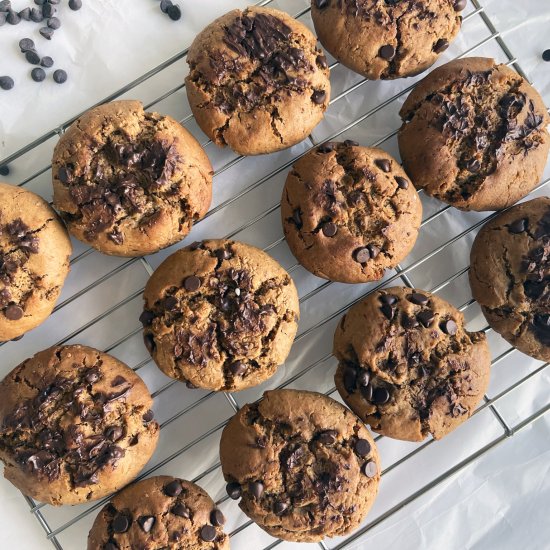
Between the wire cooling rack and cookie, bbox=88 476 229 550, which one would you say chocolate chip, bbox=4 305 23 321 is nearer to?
the wire cooling rack

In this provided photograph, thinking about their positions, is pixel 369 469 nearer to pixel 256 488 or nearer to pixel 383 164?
pixel 256 488

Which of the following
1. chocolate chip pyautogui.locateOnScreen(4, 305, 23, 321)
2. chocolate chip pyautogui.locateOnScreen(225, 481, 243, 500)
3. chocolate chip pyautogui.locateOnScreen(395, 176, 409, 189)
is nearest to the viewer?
chocolate chip pyautogui.locateOnScreen(4, 305, 23, 321)

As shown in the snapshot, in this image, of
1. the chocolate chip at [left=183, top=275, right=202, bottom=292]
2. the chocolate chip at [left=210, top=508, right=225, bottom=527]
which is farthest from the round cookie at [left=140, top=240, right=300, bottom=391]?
the chocolate chip at [left=210, top=508, right=225, bottom=527]

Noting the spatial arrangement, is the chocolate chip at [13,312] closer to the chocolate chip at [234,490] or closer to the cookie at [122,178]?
the cookie at [122,178]

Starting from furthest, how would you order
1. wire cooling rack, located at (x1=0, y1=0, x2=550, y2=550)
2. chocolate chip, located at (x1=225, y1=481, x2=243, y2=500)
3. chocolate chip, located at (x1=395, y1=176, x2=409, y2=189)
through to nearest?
wire cooling rack, located at (x1=0, y1=0, x2=550, y2=550) → chocolate chip, located at (x1=395, y1=176, x2=409, y2=189) → chocolate chip, located at (x1=225, y1=481, x2=243, y2=500)

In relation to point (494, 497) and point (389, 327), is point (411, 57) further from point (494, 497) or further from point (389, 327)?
point (494, 497)

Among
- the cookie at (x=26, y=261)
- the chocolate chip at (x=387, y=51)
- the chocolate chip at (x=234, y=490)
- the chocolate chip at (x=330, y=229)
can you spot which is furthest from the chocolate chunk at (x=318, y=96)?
the chocolate chip at (x=234, y=490)

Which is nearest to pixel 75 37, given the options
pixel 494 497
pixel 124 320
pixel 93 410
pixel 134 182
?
pixel 134 182
